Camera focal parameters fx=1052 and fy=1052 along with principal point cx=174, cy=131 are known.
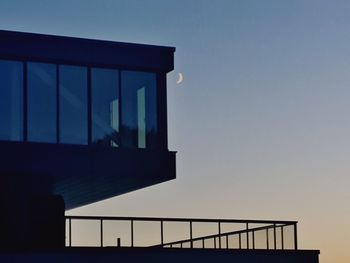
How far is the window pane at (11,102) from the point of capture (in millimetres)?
34781

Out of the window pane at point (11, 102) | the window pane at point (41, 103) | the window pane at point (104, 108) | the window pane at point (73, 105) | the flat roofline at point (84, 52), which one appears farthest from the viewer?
the window pane at point (104, 108)

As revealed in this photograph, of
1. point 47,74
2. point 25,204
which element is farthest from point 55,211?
point 47,74

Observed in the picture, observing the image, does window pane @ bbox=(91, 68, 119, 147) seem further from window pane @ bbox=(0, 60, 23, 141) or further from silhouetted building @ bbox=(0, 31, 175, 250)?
window pane @ bbox=(0, 60, 23, 141)

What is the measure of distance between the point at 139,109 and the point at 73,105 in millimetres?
2480

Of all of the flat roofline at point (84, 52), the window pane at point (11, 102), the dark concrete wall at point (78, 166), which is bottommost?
the dark concrete wall at point (78, 166)

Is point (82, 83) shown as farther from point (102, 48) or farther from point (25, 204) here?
point (25, 204)

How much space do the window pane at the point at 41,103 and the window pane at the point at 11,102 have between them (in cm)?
34

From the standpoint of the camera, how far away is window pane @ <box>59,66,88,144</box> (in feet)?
117

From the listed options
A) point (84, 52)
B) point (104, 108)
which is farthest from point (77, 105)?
point (84, 52)

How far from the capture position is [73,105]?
118ft

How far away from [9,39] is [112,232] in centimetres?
732

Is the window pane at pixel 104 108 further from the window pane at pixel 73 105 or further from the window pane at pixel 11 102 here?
the window pane at pixel 11 102

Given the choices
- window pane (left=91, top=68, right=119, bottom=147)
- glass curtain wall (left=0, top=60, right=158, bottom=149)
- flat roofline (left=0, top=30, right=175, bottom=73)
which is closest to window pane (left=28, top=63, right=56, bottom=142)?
glass curtain wall (left=0, top=60, right=158, bottom=149)

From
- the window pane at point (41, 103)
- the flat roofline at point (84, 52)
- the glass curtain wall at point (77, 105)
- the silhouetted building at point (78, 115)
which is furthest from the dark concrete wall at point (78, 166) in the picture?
the flat roofline at point (84, 52)
